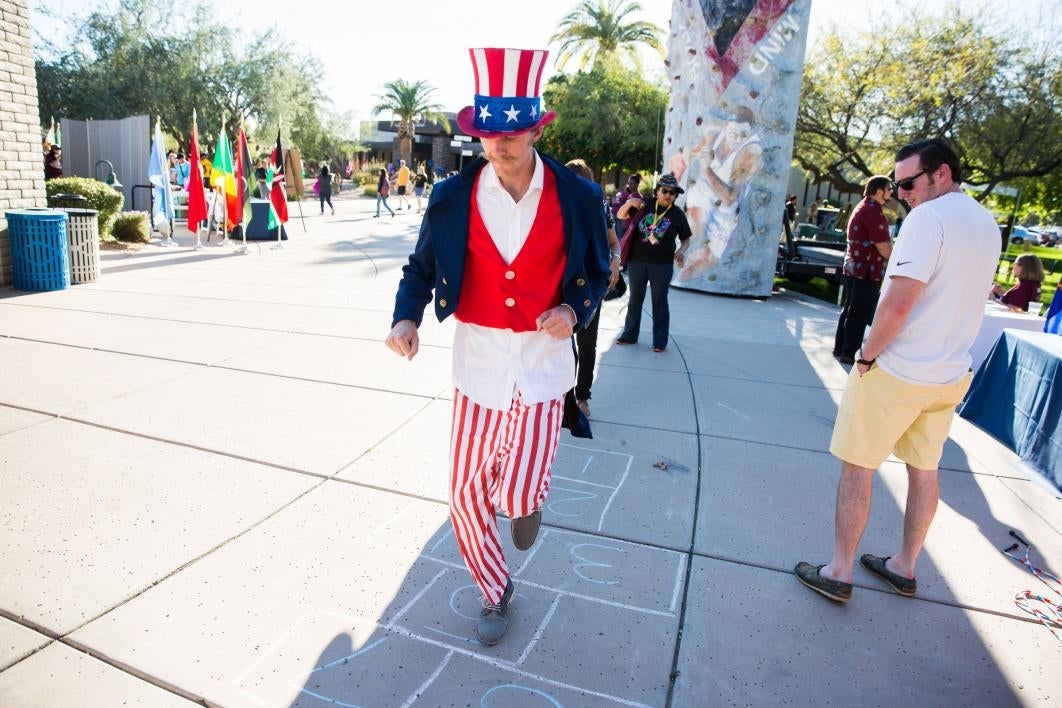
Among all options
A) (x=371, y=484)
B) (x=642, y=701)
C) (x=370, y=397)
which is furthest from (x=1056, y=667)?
(x=370, y=397)

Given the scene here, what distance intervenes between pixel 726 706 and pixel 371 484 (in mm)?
2239

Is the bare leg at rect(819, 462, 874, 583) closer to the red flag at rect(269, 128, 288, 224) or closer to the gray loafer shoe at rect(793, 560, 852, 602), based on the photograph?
the gray loafer shoe at rect(793, 560, 852, 602)

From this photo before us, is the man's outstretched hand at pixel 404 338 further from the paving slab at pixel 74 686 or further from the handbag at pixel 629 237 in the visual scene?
the handbag at pixel 629 237

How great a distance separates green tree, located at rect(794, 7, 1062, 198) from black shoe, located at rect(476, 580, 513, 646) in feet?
58.6

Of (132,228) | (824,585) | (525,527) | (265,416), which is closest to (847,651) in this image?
(824,585)

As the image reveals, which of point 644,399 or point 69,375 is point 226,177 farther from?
point 644,399

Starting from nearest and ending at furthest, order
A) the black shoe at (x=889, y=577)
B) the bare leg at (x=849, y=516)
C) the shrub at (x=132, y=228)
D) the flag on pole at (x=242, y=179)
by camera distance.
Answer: the bare leg at (x=849, y=516) < the black shoe at (x=889, y=577) < the flag on pole at (x=242, y=179) < the shrub at (x=132, y=228)

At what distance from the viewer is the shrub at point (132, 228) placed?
1309 cm

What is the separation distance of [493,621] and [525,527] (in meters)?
0.39

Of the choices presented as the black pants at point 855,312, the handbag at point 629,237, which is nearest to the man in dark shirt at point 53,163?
the handbag at point 629,237

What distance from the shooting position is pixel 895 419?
9.42 ft

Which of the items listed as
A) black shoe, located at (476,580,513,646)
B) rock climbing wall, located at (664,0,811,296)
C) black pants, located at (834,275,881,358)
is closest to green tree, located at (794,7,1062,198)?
rock climbing wall, located at (664,0,811,296)

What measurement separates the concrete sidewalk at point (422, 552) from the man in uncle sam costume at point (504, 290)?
0.51 metres

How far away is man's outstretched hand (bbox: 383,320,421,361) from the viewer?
2461 mm
